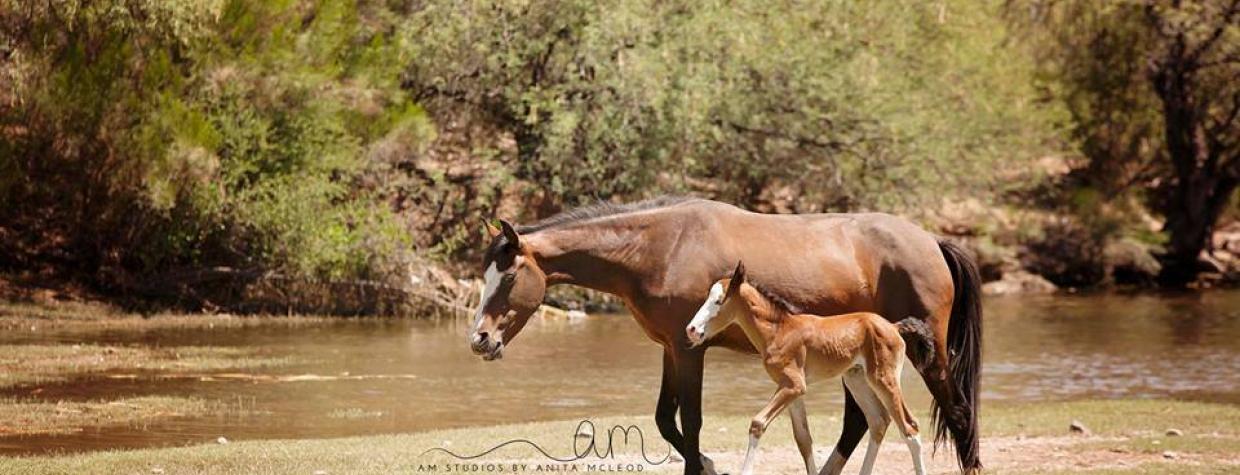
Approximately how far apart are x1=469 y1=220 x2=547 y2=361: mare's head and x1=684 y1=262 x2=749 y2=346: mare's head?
3.99 ft

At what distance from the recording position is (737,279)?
32.7 feet

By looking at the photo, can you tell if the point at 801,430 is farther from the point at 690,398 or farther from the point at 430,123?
the point at 430,123

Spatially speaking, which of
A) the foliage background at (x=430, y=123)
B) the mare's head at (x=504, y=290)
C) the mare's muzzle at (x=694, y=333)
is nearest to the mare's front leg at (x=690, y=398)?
the mare's muzzle at (x=694, y=333)

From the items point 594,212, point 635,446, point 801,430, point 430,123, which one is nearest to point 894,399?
point 801,430

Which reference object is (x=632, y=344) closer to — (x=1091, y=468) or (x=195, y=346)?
(x=195, y=346)

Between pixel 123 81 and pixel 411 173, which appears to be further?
pixel 411 173

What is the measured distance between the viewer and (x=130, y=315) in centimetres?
2644

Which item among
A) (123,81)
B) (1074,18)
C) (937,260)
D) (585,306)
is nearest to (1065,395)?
(937,260)

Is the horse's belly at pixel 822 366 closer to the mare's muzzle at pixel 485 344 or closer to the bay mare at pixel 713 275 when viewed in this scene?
the bay mare at pixel 713 275

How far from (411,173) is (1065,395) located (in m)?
15.9

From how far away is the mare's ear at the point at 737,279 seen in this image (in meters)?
9.94

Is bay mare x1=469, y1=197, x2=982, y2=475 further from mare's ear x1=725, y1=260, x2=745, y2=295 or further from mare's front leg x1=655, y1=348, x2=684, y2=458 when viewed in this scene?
mare's ear x1=725, y1=260, x2=745, y2=295

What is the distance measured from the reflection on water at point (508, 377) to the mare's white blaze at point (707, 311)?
20.0ft

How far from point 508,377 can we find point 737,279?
35.5ft
